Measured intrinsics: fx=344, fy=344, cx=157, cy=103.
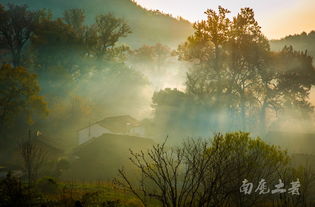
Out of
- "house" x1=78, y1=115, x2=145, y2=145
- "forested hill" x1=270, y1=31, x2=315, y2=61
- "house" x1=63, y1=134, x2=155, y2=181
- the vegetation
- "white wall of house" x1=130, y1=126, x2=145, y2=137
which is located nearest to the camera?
"house" x1=63, y1=134, x2=155, y2=181

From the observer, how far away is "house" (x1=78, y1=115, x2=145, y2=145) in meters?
63.2

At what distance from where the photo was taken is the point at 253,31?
45.3 meters

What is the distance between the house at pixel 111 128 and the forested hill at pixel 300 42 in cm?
3348

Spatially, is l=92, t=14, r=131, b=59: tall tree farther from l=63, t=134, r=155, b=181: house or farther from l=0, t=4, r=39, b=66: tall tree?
l=63, t=134, r=155, b=181: house

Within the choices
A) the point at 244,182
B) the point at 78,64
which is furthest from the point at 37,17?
the point at 244,182

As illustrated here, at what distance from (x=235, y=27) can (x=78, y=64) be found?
30062mm

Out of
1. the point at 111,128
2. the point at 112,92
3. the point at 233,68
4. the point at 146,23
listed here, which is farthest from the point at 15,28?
the point at 146,23

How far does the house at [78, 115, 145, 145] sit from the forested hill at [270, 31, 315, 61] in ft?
110

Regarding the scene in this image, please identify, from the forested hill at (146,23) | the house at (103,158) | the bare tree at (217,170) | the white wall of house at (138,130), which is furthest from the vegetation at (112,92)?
the forested hill at (146,23)

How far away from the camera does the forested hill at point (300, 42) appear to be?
72.6 m

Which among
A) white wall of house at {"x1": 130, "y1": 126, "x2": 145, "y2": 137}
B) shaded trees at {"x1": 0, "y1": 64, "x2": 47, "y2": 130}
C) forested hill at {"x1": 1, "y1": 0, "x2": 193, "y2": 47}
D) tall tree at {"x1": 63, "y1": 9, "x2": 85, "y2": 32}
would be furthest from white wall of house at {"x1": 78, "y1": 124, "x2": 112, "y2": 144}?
forested hill at {"x1": 1, "y1": 0, "x2": 193, "y2": 47}

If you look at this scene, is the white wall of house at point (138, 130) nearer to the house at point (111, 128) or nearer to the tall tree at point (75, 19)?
the house at point (111, 128)

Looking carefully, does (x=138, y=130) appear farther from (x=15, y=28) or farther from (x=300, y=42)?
(x=300, y=42)

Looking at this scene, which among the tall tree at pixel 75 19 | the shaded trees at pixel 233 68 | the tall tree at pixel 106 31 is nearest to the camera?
the shaded trees at pixel 233 68
